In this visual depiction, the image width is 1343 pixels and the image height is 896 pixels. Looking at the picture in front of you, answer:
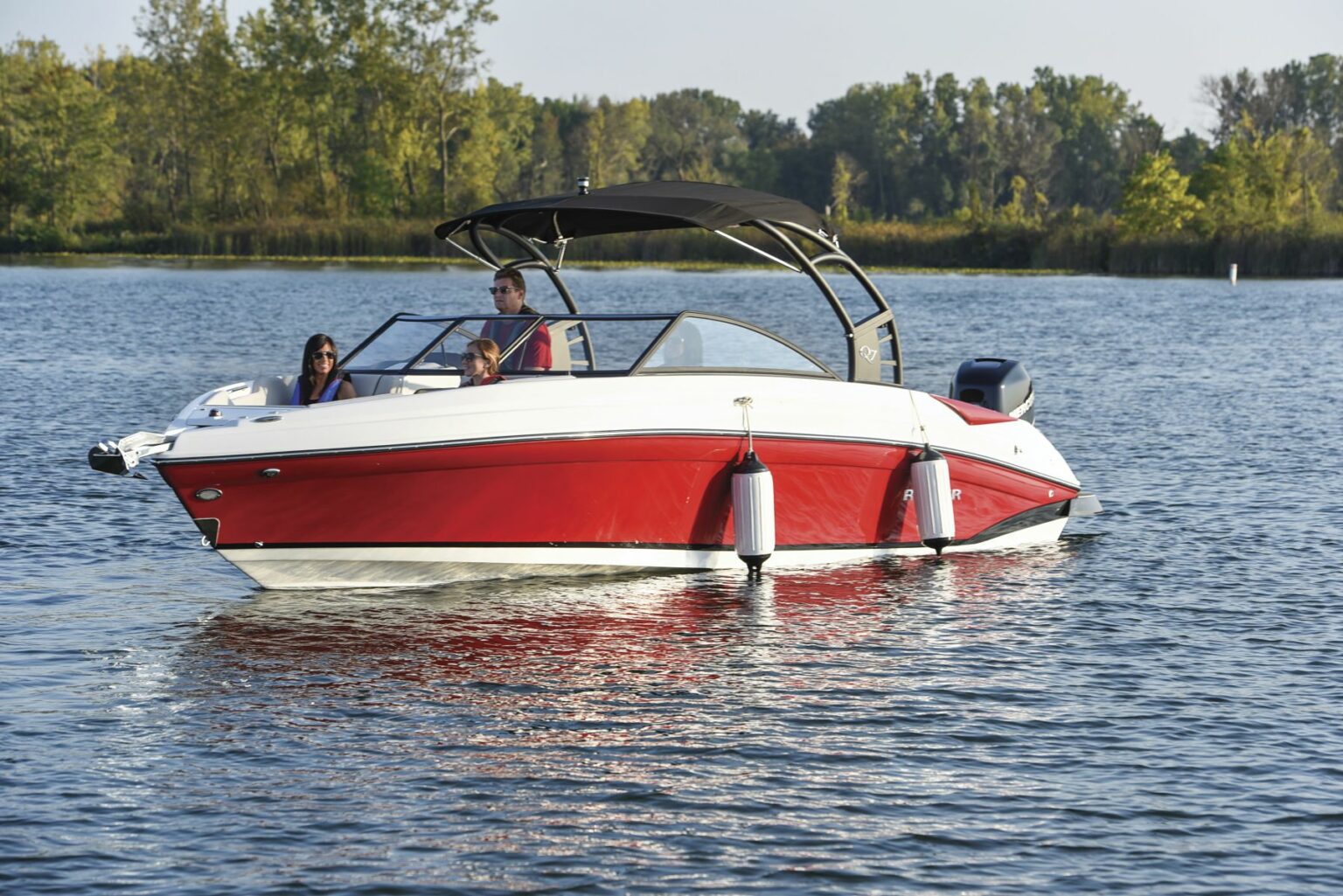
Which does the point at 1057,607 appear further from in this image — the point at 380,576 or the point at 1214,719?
the point at 380,576

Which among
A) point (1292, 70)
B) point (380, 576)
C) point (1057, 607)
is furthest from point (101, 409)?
point (1292, 70)

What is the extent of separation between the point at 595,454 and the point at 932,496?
2.64m

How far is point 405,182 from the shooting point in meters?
104

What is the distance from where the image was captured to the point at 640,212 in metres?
10.7

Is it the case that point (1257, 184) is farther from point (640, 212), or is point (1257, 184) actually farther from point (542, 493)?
point (542, 493)

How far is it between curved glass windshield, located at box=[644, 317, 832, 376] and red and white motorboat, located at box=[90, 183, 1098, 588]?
0.01 m

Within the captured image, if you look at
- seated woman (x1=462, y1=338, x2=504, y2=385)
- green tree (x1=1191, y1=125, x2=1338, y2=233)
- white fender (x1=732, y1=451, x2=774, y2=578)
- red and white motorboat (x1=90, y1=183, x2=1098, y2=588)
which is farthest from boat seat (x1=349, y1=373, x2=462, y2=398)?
green tree (x1=1191, y1=125, x2=1338, y2=233)

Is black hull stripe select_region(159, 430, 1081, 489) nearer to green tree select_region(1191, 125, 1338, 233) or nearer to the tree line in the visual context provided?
the tree line

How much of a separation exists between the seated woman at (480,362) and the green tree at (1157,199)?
80.5 m

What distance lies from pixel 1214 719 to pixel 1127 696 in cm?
51

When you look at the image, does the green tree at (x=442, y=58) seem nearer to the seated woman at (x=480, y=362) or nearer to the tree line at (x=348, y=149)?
the tree line at (x=348, y=149)

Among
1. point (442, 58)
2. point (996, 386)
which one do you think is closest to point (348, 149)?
point (442, 58)

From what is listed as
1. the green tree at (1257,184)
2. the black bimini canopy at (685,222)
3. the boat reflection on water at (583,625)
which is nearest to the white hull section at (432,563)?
the boat reflection on water at (583,625)

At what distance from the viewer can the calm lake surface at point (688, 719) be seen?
6219 mm
